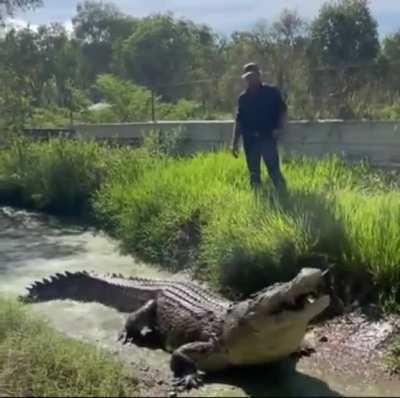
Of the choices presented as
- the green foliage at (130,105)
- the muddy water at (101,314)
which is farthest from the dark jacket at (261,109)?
the green foliage at (130,105)

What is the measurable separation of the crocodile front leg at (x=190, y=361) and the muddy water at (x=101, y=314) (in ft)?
0.28

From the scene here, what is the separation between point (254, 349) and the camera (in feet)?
15.3

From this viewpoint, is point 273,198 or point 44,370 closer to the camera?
point 44,370

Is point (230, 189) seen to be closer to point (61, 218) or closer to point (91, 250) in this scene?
point (91, 250)

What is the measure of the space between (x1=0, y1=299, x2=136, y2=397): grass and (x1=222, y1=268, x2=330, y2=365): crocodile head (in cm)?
73

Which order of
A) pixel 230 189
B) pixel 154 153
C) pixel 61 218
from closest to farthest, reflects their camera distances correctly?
pixel 230 189 → pixel 61 218 → pixel 154 153

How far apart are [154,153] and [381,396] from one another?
9487 millimetres

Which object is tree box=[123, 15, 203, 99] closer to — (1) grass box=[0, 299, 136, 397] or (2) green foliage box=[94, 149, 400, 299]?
(2) green foliage box=[94, 149, 400, 299]

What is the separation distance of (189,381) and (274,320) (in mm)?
689

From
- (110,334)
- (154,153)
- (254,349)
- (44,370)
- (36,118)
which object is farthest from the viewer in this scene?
(36,118)

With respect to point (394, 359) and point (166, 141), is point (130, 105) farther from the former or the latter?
point (394, 359)

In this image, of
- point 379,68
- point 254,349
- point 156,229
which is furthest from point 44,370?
point 379,68

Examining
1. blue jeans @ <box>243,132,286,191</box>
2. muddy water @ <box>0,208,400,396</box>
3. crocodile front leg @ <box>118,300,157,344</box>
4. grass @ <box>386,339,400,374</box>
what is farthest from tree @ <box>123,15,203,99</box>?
grass @ <box>386,339,400,374</box>

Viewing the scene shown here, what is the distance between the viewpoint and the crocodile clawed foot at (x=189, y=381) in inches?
183
